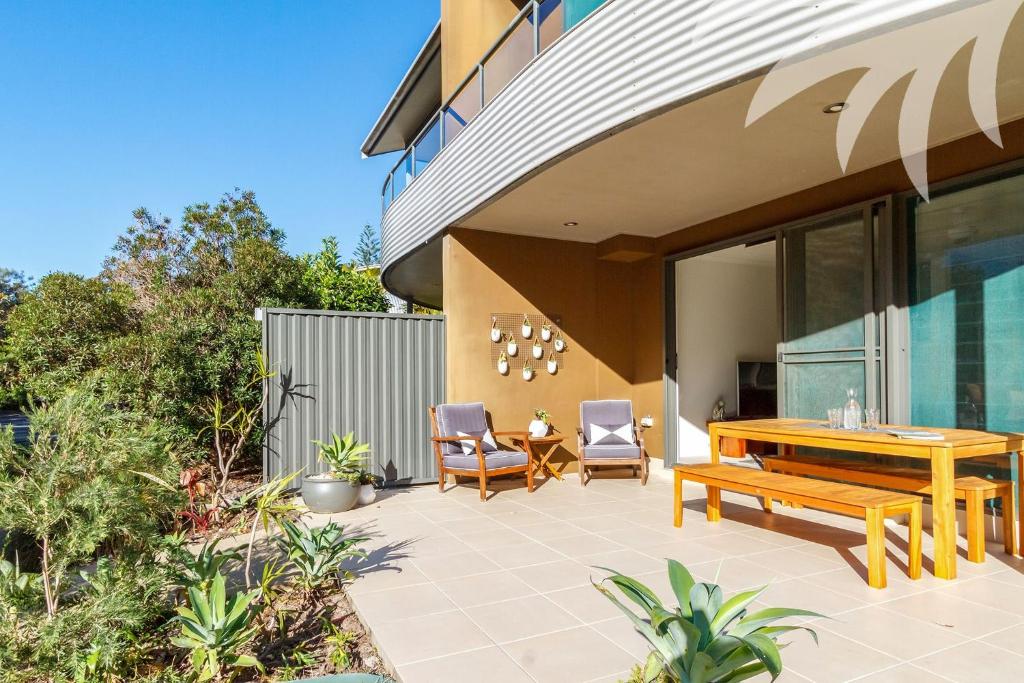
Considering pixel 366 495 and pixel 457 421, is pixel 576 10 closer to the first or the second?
pixel 457 421

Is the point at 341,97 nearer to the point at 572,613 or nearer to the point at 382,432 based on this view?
the point at 382,432

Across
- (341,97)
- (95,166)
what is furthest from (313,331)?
(95,166)

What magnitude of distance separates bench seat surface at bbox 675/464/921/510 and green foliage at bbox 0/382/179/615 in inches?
135

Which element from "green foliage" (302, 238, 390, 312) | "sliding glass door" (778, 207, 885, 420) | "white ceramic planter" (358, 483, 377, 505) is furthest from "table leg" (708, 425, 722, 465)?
"green foliage" (302, 238, 390, 312)

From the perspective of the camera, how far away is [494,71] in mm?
6152

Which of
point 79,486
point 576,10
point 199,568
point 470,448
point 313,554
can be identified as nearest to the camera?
point 79,486

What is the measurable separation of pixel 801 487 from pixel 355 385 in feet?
15.0

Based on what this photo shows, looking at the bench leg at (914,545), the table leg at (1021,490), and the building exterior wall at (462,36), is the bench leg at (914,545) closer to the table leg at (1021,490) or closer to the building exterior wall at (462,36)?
the table leg at (1021,490)

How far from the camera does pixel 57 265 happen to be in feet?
24.3

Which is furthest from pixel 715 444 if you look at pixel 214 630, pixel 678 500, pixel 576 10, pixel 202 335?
pixel 202 335

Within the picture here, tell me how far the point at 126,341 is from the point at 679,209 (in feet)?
20.8

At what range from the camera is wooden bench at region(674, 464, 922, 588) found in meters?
3.24

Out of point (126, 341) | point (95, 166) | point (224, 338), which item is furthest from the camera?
point (95, 166)

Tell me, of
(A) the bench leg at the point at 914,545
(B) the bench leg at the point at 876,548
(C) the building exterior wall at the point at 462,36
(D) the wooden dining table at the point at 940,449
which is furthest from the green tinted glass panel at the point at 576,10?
(A) the bench leg at the point at 914,545
